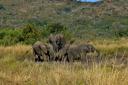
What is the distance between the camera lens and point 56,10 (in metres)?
61.2

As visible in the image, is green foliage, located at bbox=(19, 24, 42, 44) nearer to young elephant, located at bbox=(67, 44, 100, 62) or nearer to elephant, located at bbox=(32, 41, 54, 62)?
young elephant, located at bbox=(67, 44, 100, 62)

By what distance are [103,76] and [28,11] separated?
54.0 meters

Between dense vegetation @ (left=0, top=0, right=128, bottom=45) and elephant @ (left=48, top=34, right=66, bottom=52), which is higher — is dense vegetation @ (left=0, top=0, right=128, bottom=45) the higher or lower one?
the lower one

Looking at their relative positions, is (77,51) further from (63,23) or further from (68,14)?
(68,14)

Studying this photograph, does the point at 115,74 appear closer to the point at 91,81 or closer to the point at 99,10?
the point at 91,81

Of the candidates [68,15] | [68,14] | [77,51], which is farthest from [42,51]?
[68,14]

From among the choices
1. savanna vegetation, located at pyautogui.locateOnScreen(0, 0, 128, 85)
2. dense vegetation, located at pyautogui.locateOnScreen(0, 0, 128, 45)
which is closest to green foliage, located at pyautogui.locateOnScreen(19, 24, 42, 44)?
savanna vegetation, located at pyautogui.locateOnScreen(0, 0, 128, 85)

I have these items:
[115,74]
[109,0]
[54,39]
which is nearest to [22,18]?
[109,0]

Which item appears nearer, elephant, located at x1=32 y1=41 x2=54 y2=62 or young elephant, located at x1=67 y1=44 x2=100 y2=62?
elephant, located at x1=32 y1=41 x2=54 y2=62

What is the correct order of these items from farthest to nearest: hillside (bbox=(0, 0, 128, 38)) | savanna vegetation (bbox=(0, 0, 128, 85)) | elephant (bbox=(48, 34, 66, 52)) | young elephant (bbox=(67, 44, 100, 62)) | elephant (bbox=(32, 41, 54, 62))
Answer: hillside (bbox=(0, 0, 128, 38)) → savanna vegetation (bbox=(0, 0, 128, 85)) → elephant (bbox=(48, 34, 66, 52)) → young elephant (bbox=(67, 44, 100, 62)) → elephant (bbox=(32, 41, 54, 62))

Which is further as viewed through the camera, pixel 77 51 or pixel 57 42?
pixel 57 42

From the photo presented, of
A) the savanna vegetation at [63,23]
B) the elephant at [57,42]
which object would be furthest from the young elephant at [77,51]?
the savanna vegetation at [63,23]

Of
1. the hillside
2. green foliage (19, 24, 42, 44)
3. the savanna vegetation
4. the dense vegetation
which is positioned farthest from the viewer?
the hillside

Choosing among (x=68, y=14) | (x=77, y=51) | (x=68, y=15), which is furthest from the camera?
(x=68, y=14)
